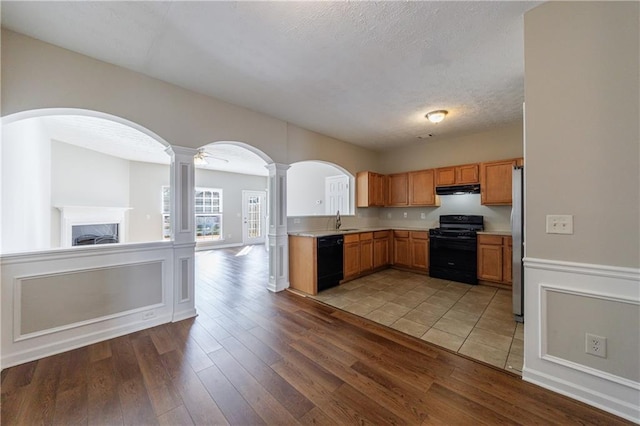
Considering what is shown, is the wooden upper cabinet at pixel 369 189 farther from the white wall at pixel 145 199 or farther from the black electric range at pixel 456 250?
the white wall at pixel 145 199

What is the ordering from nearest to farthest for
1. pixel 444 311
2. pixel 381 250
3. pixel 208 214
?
1. pixel 444 311
2. pixel 381 250
3. pixel 208 214

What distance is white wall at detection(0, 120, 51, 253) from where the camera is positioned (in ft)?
8.53

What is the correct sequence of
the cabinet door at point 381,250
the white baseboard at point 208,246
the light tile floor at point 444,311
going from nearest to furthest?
the light tile floor at point 444,311 → the cabinet door at point 381,250 → the white baseboard at point 208,246

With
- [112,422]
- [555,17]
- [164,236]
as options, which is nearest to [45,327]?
[112,422]

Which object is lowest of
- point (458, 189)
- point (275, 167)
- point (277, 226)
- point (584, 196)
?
point (277, 226)

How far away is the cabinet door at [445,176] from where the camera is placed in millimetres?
4809

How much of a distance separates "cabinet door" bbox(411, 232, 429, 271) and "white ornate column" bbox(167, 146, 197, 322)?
13.4ft

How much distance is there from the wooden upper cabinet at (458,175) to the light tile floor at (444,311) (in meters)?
1.95

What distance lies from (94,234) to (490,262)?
848 cm

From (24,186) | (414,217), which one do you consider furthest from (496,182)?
(24,186)

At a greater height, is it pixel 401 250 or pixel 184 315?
pixel 401 250

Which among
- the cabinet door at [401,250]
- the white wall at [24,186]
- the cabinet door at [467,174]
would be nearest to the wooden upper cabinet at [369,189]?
the cabinet door at [401,250]

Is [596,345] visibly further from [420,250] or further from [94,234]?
[94,234]

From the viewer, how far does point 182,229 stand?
2939 mm
